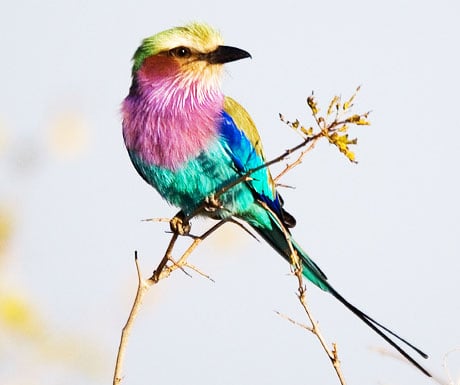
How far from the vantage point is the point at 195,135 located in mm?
4289

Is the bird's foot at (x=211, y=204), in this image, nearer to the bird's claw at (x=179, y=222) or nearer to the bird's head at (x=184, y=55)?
the bird's claw at (x=179, y=222)

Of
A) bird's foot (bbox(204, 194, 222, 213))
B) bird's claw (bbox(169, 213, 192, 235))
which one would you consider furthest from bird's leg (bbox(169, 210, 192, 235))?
bird's foot (bbox(204, 194, 222, 213))

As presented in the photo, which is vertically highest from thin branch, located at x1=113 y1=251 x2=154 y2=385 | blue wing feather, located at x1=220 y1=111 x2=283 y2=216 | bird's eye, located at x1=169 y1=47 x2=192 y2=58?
bird's eye, located at x1=169 y1=47 x2=192 y2=58

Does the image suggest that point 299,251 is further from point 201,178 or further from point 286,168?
point 286,168

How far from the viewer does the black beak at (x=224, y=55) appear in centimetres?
434

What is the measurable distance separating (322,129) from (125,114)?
210cm

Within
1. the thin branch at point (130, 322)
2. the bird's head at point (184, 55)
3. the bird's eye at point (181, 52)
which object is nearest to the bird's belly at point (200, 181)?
the bird's head at point (184, 55)

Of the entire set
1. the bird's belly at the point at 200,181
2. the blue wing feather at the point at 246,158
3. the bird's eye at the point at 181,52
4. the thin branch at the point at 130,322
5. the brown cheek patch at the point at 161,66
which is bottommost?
the thin branch at the point at 130,322

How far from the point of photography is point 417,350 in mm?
3451

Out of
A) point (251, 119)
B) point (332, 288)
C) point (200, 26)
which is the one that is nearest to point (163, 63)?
point (200, 26)

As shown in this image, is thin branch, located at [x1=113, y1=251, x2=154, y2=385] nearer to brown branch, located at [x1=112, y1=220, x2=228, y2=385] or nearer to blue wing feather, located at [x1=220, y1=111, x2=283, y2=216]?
brown branch, located at [x1=112, y1=220, x2=228, y2=385]

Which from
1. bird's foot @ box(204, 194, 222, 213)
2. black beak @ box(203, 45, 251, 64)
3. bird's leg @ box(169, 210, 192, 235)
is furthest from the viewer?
black beak @ box(203, 45, 251, 64)

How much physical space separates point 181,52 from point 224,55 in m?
0.24

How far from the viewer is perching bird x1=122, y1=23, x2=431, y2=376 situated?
4.26 metres
